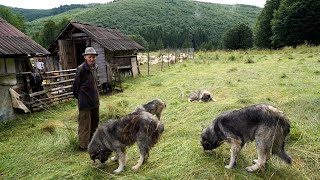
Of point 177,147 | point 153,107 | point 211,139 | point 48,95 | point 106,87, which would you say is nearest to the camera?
point 211,139

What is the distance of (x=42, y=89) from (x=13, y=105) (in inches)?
92.1

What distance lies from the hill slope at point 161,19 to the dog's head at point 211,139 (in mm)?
80991

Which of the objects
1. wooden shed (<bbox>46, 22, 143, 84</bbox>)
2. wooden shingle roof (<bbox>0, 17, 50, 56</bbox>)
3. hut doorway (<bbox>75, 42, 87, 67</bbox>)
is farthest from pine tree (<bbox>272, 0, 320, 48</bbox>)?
wooden shingle roof (<bbox>0, 17, 50, 56</bbox>)

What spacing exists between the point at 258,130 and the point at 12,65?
949cm

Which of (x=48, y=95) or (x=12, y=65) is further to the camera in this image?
(x=48, y=95)

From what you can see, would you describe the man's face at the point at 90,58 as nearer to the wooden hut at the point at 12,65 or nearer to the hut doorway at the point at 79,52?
the wooden hut at the point at 12,65

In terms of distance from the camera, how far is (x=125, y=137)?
512 centimetres

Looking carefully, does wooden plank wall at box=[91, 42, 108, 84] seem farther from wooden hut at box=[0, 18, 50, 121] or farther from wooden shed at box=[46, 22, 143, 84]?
wooden hut at box=[0, 18, 50, 121]

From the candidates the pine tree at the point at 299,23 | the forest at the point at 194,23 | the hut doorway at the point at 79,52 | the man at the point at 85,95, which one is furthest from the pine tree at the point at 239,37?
the man at the point at 85,95

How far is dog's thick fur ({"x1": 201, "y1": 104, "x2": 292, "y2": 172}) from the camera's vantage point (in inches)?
171

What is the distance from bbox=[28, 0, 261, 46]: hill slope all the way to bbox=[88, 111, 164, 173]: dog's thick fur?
8084 centimetres

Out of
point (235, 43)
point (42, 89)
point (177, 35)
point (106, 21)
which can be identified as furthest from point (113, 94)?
point (106, 21)

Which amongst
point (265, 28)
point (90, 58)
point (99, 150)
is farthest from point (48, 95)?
point (265, 28)

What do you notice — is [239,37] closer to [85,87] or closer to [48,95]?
[48,95]
